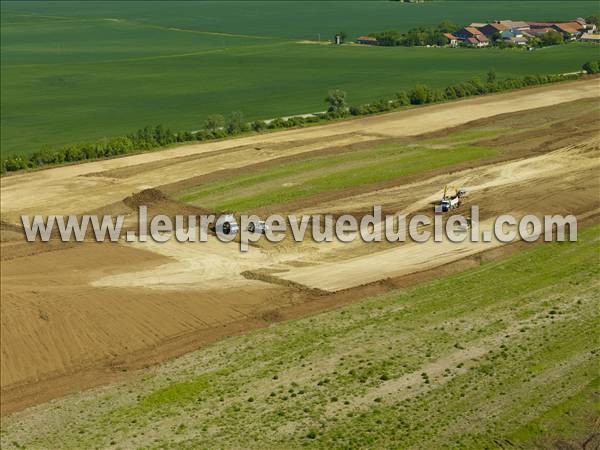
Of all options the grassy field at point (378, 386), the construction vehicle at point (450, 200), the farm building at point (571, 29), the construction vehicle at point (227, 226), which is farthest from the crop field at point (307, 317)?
the farm building at point (571, 29)

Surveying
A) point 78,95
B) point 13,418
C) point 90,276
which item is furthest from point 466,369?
point 78,95

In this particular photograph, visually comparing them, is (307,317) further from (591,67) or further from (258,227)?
(591,67)

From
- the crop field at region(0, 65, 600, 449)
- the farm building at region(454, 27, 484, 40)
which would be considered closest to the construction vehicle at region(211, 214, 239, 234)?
the crop field at region(0, 65, 600, 449)

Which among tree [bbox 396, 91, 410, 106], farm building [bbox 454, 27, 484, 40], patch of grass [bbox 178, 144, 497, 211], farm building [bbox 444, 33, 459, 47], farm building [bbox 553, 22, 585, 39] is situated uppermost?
farm building [bbox 553, 22, 585, 39]

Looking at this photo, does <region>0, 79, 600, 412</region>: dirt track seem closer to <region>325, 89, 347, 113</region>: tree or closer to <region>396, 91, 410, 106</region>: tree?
<region>325, 89, 347, 113</region>: tree

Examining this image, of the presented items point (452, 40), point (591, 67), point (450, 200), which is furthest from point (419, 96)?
point (450, 200)

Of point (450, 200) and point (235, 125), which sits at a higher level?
point (235, 125)
